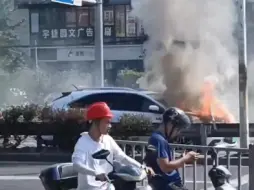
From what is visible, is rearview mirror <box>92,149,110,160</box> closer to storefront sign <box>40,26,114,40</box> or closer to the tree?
the tree

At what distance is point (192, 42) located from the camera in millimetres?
24875

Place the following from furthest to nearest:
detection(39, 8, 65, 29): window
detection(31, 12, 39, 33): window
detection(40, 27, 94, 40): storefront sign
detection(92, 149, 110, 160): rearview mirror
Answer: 1. detection(31, 12, 39, 33): window
2. detection(39, 8, 65, 29): window
3. detection(40, 27, 94, 40): storefront sign
4. detection(92, 149, 110, 160): rearview mirror

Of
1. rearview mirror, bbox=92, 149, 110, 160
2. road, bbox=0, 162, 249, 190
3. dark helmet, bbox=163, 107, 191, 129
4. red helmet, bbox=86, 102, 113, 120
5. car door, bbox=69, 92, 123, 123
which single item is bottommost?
road, bbox=0, 162, 249, 190

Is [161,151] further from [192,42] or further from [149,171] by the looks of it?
[192,42]

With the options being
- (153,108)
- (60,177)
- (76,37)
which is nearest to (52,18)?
(76,37)

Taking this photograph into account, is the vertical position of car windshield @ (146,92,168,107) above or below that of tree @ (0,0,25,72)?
below

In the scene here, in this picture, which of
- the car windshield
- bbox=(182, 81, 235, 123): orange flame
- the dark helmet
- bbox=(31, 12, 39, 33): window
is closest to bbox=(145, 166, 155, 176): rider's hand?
the dark helmet

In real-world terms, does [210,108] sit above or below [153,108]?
below

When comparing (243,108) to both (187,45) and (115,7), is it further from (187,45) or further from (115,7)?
(115,7)

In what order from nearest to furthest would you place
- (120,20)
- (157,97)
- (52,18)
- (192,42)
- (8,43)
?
(157,97), (192,42), (8,43), (120,20), (52,18)

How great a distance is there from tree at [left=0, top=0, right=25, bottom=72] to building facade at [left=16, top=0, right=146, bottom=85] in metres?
3.87

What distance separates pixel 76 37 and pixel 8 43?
22.7ft

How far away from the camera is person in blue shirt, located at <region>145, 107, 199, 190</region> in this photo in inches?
261

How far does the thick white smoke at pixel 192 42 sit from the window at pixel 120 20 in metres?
20.8
